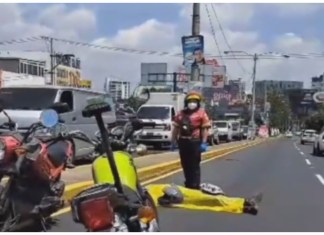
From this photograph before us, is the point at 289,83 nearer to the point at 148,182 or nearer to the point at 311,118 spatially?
the point at 311,118

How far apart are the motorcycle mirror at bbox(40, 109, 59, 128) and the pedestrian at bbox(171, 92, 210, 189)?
16.3ft

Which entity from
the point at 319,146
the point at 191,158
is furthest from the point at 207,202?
the point at 319,146

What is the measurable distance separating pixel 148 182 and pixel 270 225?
6.13 metres

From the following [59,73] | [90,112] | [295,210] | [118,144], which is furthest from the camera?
[59,73]

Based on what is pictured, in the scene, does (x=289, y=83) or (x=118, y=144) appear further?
(x=289, y=83)

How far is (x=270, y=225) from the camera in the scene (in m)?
9.34

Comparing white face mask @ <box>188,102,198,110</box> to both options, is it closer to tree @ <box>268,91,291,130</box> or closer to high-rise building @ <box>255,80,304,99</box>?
high-rise building @ <box>255,80,304,99</box>

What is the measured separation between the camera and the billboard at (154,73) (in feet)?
275

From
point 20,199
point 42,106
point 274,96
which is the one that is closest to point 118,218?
point 20,199

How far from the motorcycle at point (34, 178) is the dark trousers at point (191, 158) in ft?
16.0

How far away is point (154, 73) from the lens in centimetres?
8412

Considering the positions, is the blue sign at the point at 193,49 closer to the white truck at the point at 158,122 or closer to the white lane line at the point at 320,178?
the white truck at the point at 158,122

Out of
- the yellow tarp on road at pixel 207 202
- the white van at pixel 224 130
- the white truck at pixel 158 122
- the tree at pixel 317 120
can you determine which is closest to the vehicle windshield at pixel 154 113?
the white truck at pixel 158 122

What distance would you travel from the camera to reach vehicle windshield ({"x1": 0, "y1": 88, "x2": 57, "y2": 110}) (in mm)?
17109
